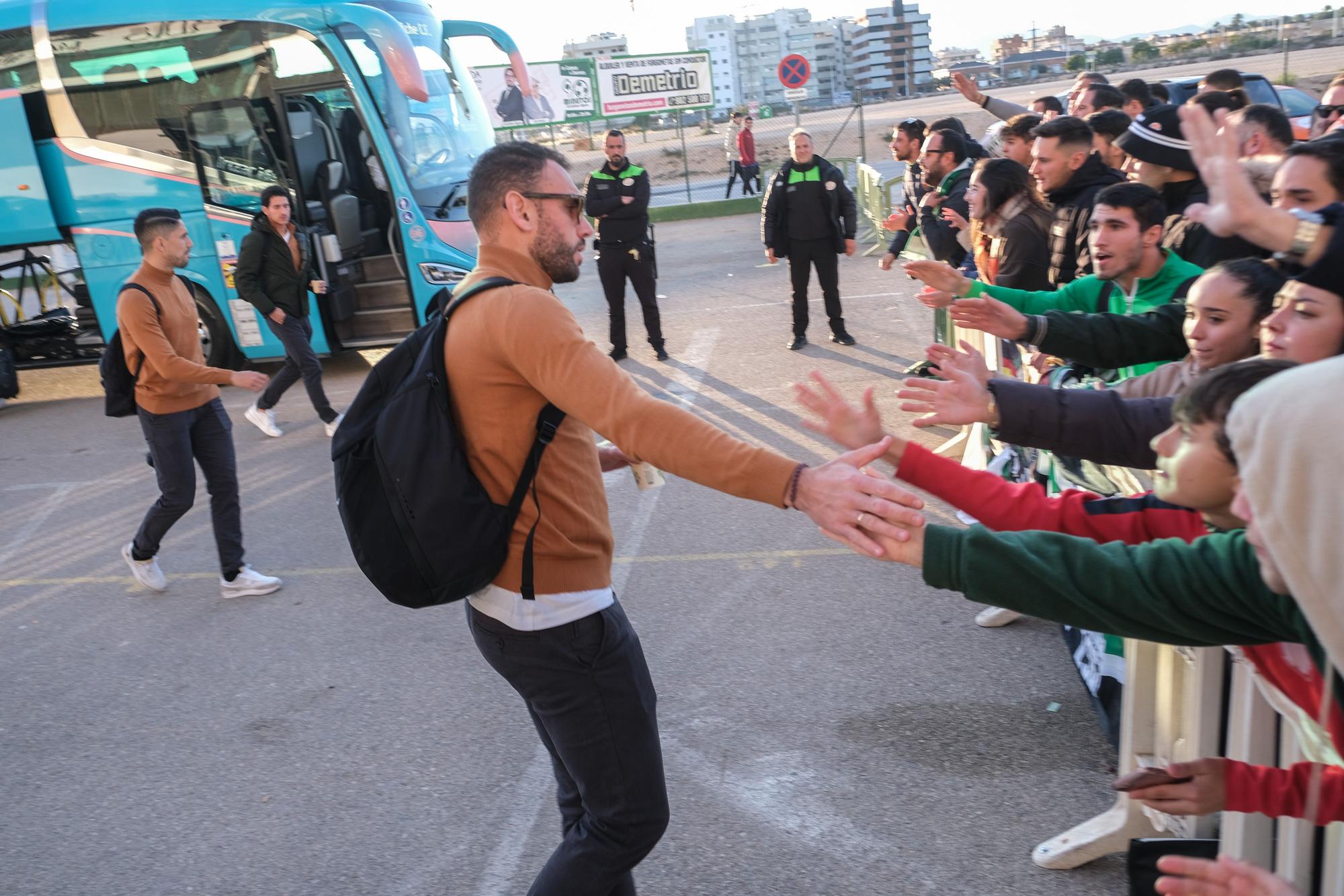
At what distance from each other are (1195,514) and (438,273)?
9.09 metres

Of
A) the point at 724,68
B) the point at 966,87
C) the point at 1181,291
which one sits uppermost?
the point at 724,68

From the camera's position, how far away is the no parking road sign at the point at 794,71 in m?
21.7

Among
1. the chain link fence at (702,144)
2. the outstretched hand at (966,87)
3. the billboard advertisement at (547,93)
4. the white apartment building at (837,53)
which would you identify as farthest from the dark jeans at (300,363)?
the white apartment building at (837,53)

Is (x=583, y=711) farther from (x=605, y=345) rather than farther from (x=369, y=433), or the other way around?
(x=605, y=345)

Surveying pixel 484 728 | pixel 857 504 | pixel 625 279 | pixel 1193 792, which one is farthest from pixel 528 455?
pixel 625 279

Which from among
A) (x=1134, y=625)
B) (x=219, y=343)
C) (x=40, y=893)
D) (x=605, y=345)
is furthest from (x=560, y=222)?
(x=219, y=343)

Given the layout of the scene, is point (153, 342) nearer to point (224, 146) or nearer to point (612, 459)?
point (612, 459)

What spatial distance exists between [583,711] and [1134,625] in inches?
48.7

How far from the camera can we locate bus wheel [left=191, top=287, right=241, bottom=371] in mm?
11008

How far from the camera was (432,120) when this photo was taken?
36.7 ft

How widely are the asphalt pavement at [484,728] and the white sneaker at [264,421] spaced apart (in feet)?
6.52

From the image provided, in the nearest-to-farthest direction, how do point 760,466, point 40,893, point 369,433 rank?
point 760,466 → point 369,433 → point 40,893

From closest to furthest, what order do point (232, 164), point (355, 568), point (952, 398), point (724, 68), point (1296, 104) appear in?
point (952, 398) → point (355, 568) → point (232, 164) → point (1296, 104) → point (724, 68)

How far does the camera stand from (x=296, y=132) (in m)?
10.8
